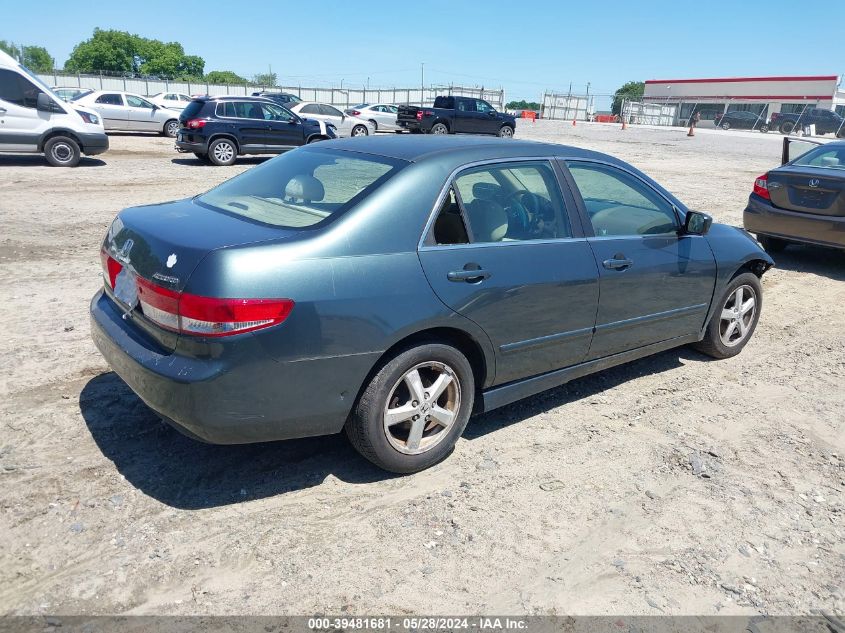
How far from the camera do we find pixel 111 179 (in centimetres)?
1365

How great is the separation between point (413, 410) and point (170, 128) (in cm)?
2346

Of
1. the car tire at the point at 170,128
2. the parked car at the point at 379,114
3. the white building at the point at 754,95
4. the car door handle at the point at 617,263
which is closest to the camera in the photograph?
the car door handle at the point at 617,263

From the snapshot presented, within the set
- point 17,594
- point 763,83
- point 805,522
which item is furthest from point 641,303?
point 763,83

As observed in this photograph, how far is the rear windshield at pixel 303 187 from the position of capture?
137 inches

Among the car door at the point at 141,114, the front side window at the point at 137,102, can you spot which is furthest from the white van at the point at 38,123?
the front side window at the point at 137,102

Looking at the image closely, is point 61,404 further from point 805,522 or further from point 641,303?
point 805,522

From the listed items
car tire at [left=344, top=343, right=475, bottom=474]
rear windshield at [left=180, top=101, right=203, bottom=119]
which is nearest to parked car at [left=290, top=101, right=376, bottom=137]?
rear windshield at [left=180, top=101, right=203, bottom=119]

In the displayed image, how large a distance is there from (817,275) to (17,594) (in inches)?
345

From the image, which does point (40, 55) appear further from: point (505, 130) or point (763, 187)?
point (763, 187)

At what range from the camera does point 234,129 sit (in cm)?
1700

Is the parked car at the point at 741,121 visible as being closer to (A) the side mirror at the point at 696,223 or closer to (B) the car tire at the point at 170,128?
(B) the car tire at the point at 170,128

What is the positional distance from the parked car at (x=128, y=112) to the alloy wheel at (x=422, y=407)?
2248 centimetres

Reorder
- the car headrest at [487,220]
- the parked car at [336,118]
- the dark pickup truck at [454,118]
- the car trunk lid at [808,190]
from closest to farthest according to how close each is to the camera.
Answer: the car headrest at [487,220], the car trunk lid at [808,190], the parked car at [336,118], the dark pickup truck at [454,118]

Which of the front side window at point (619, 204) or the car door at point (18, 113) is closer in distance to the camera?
the front side window at point (619, 204)
